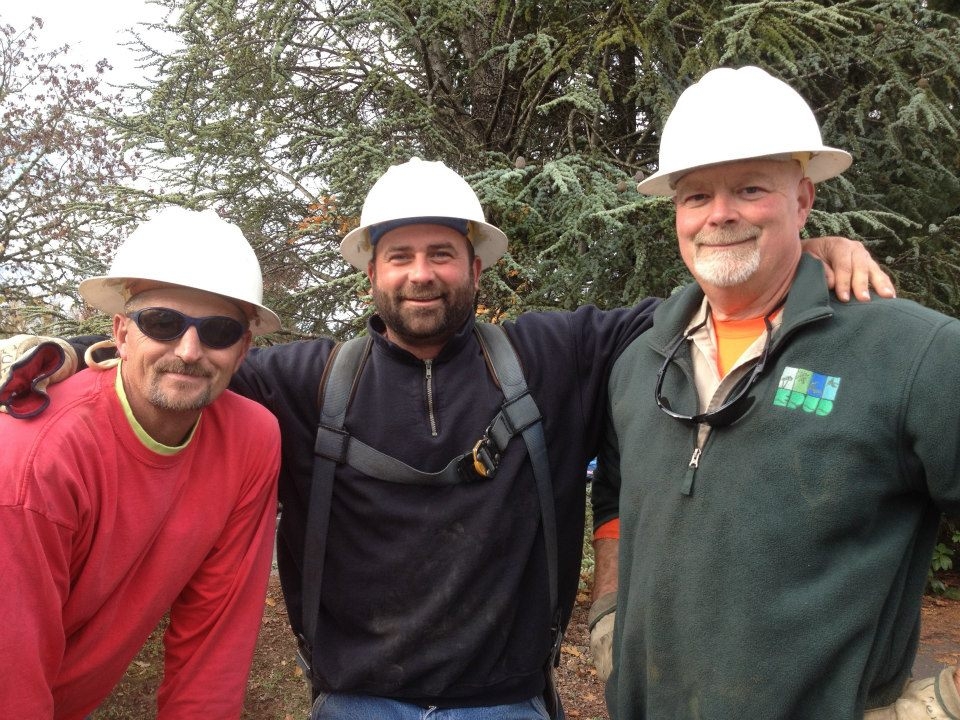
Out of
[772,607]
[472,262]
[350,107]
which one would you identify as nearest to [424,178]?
[472,262]

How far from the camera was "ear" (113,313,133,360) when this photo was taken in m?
2.52

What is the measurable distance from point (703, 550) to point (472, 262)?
1638 mm

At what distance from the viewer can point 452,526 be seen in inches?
108

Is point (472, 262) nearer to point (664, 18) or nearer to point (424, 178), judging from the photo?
point (424, 178)

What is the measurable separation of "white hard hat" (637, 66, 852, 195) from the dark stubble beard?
0.97 meters

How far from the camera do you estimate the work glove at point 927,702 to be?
180cm

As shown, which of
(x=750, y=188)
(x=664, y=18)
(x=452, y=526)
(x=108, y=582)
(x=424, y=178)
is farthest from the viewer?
(x=664, y=18)

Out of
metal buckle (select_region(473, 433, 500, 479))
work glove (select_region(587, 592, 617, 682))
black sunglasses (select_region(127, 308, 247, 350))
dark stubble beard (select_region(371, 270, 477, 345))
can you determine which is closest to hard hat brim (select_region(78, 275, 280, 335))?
black sunglasses (select_region(127, 308, 247, 350))

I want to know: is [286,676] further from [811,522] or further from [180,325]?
[811,522]

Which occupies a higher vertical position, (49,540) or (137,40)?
(137,40)

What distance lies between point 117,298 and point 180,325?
1.99 feet

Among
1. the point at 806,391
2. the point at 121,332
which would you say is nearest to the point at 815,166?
the point at 806,391

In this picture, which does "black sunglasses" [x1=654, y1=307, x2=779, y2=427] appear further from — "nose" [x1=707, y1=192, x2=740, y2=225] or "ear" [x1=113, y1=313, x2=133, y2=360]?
"ear" [x1=113, y1=313, x2=133, y2=360]

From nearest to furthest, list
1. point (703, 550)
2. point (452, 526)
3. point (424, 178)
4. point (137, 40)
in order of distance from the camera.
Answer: point (703, 550)
point (452, 526)
point (424, 178)
point (137, 40)
